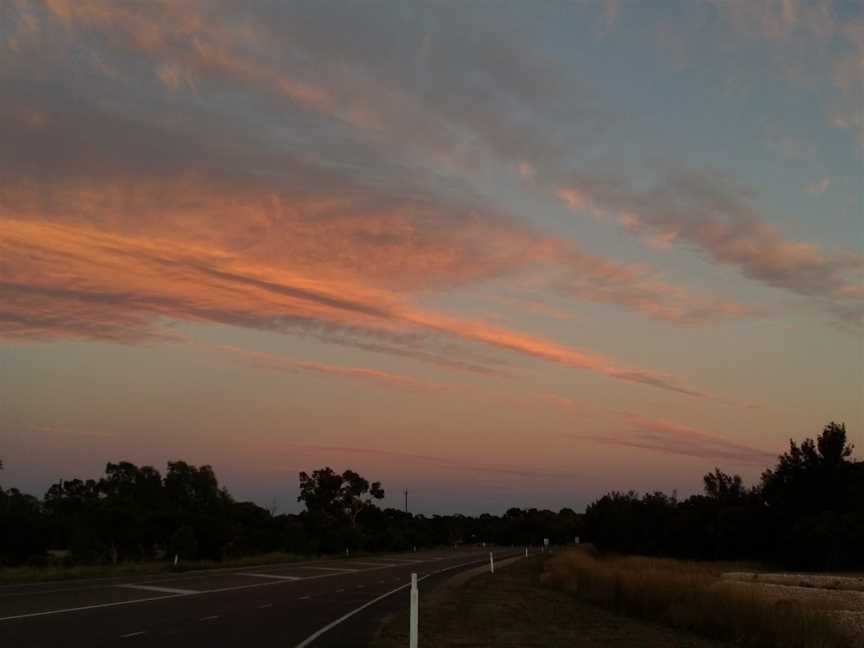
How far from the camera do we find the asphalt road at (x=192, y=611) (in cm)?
1565

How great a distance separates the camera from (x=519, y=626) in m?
19.8

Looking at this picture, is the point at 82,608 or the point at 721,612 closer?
the point at 82,608

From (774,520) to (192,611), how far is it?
78943 millimetres

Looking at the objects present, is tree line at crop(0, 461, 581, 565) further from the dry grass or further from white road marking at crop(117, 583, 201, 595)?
the dry grass

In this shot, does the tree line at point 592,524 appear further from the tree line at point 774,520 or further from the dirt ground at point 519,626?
the dirt ground at point 519,626

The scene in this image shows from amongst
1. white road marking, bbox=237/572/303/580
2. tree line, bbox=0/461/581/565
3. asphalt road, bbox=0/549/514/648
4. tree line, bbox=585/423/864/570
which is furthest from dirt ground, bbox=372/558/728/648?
tree line, bbox=585/423/864/570

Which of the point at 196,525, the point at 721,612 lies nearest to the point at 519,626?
the point at 721,612

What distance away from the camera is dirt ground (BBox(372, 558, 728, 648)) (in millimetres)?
16797

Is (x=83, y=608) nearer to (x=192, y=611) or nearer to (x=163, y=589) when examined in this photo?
(x=192, y=611)

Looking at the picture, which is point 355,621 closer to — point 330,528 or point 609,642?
point 609,642

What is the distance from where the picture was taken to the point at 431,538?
12338cm

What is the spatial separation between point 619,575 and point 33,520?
3629 cm

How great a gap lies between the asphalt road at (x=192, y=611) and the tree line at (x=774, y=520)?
58259 millimetres

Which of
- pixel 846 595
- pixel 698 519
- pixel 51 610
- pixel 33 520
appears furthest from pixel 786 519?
pixel 51 610
